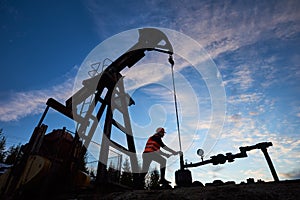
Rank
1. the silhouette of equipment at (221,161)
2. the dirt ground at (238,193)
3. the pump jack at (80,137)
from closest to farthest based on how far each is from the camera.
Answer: the dirt ground at (238,193)
the silhouette of equipment at (221,161)
the pump jack at (80,137)

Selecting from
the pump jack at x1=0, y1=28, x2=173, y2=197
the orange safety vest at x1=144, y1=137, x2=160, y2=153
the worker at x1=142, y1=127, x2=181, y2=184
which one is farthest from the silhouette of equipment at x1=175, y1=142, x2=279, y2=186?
the pump jack at x1=0, y1=28, x2=173, y2=197

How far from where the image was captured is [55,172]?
16.6ft

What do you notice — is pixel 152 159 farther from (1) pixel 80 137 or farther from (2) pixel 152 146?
(1) pixel 80 137

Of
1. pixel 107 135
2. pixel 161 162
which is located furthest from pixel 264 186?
pixel 107 135

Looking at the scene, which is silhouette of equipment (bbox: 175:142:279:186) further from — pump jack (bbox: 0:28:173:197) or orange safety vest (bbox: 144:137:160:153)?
pump jack (bbox: 0:28:173:197)

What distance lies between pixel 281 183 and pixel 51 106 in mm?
6006

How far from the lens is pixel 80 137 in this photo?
19.6 ft

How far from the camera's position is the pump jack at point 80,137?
473 centimetres

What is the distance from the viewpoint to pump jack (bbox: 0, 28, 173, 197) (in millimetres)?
4734

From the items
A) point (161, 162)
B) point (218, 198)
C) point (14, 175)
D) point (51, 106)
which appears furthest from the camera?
point (51, 106)

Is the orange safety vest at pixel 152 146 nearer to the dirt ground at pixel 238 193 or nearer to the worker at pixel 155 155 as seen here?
the worker at pixel 155 155

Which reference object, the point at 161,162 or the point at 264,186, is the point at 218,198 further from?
the point at 161,162

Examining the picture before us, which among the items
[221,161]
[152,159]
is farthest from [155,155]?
[221,161]

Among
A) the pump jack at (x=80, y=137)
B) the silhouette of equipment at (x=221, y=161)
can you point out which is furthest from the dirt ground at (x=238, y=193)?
the pump jack at (x=80, y=137)
